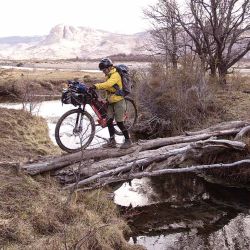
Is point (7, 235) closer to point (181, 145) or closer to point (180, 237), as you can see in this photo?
point (180, 237)

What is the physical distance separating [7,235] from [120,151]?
3.97 meters

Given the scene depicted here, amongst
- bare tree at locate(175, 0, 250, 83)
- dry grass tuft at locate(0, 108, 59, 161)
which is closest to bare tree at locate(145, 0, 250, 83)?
bare tree at locate(175, 0, 250, 83)

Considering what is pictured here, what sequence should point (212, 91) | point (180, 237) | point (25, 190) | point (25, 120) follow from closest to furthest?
1. point (25, 190)
2. point (180, 237)
3. point (25, 120)
4. point (212, 91)

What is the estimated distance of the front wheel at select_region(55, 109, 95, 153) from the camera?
374 inches

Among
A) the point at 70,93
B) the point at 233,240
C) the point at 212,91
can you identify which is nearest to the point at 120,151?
the point at 70,93

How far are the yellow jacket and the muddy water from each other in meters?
2.07

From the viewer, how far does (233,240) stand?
27.6ft

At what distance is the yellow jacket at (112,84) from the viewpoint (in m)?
9.07

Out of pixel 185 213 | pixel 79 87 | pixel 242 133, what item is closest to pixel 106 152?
pixel 79 87

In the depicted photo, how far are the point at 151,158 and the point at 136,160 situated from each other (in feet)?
1.21

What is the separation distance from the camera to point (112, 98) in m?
9.48

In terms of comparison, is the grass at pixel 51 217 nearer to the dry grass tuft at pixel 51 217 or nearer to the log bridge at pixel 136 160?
the dry grass tuft at pixel 51 217

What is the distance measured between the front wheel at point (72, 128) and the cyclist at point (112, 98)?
1.61ft

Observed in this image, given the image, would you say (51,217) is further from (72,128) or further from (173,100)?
(173,100)
